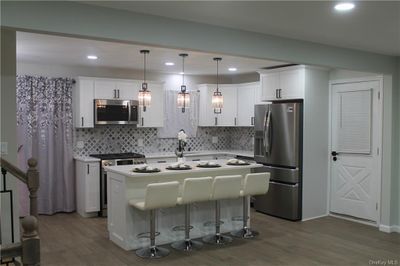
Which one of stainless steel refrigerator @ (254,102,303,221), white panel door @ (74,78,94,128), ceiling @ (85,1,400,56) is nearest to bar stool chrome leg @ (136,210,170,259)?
ceiling @ (85,1,400,56)

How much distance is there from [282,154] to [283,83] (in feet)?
3.89

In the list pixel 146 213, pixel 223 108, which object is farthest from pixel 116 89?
pixel 146 213

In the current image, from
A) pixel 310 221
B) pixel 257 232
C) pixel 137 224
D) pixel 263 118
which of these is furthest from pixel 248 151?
pixel 137 224

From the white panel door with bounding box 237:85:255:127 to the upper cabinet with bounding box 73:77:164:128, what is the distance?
5.27 feet

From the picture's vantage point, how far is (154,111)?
7234 mm

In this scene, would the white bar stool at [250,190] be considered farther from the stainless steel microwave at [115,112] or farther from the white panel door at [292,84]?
the stainless steel microwave at [115,112]

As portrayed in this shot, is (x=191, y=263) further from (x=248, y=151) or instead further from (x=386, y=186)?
(x=248, y=151)

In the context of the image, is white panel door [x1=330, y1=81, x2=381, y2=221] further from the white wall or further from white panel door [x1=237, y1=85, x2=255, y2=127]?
the white wall

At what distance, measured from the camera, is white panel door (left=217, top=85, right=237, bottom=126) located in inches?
308

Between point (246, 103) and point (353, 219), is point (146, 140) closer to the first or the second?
point (246, 103)

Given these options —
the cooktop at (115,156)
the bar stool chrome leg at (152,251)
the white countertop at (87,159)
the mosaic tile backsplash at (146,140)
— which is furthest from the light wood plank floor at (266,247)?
the mosaic tile backsplash at (146,140)

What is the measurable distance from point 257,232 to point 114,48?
3231 millimetres

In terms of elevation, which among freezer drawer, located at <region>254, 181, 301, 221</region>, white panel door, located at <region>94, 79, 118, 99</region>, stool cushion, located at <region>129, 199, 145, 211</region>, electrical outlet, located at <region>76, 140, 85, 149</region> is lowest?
freezer drawer, located at <region>254, 181, 301, 221</region>

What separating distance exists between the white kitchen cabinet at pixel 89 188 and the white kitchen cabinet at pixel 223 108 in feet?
8.25
